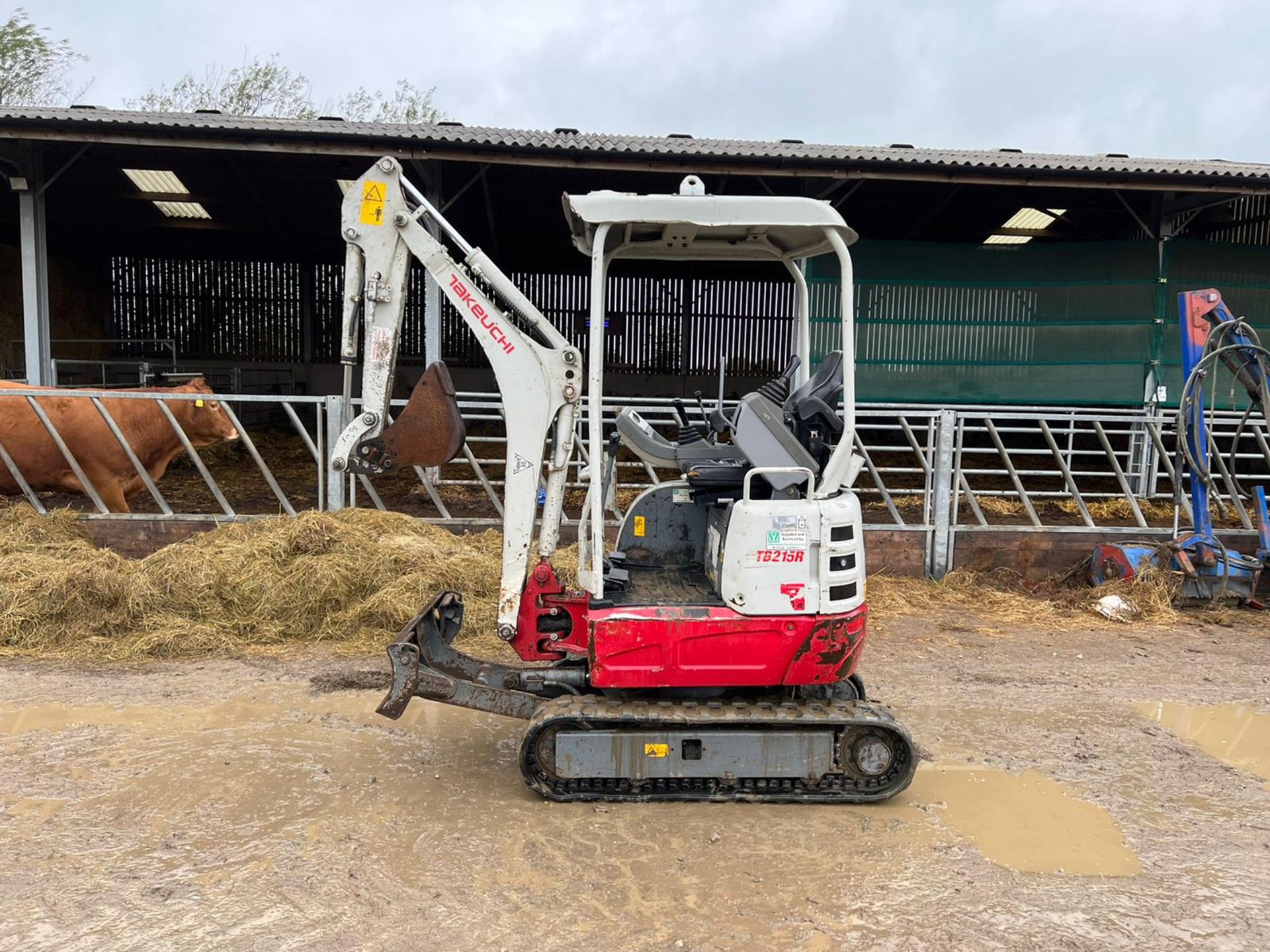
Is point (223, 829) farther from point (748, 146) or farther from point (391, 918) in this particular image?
point (748, 146)

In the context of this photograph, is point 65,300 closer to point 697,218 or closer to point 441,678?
point 441,678

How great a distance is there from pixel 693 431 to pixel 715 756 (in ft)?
5.57

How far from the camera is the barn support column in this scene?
10.3 m

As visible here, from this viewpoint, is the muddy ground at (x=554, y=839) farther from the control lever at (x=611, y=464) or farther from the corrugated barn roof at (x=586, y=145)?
the corrugated barn roof at (x=586, y=145)

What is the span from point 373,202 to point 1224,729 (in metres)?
5.47

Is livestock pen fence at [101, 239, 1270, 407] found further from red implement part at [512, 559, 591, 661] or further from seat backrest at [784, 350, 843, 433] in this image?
red implement part at [512, 559, 591, 661]

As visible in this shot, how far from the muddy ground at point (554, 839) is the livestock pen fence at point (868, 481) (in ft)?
6.31

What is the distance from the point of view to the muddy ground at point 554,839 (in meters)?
3.09

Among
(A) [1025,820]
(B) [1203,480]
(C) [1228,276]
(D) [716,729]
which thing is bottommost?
(A) [1025,820]

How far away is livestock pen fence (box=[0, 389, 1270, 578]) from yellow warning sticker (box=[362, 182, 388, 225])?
1636 mm

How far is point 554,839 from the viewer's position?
12.1ft

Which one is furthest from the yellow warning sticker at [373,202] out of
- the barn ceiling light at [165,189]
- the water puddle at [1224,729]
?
the barn ceiling light at [165,189]

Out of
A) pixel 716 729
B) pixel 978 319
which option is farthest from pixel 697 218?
pixel 978 319

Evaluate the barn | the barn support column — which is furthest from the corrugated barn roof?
the barn support column
